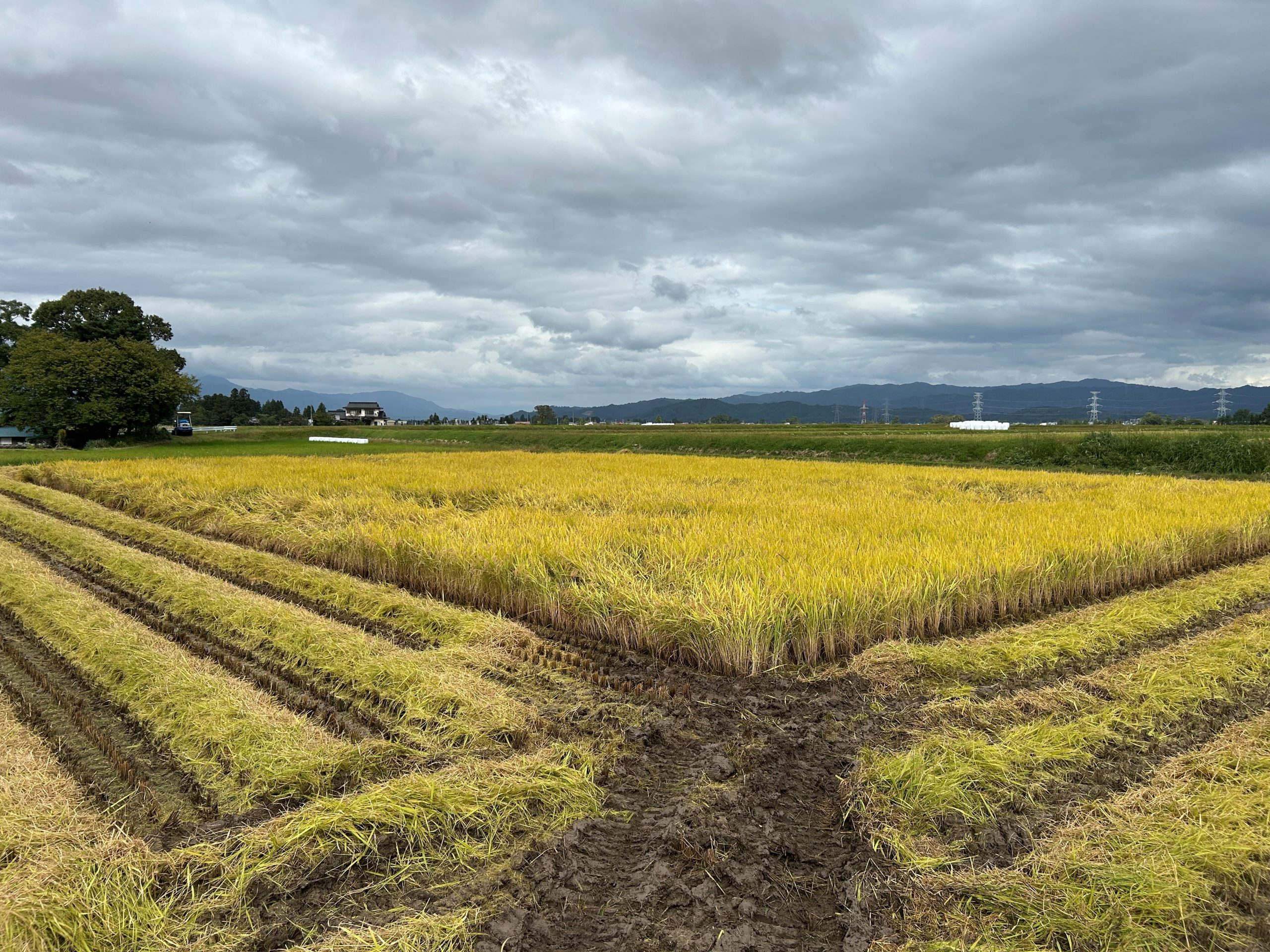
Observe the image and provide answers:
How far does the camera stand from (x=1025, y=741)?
397 centimetres

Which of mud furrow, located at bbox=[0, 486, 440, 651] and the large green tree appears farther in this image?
the large green tree

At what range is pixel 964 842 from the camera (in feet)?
10.3

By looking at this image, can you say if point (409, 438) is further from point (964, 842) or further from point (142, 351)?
point (964, 842)

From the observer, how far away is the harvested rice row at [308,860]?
256cm

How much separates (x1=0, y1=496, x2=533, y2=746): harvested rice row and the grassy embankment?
2252 centimetres

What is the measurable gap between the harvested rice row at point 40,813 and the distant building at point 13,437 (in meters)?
76.0

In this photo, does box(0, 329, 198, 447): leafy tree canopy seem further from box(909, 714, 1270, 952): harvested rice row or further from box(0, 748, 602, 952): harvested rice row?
box(909, 714, 1270, 952): harvested rice row

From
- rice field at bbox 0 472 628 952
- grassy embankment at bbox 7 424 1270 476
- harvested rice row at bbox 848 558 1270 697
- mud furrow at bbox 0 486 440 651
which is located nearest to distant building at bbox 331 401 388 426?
grassy embankment at bbox 7 424 1270 476

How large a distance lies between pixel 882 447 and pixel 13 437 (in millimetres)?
83347

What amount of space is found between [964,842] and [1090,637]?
142 inches

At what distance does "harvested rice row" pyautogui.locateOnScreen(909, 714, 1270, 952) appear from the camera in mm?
2562

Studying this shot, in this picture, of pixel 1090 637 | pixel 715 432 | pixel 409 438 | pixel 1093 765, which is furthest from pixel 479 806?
pixel 409 438

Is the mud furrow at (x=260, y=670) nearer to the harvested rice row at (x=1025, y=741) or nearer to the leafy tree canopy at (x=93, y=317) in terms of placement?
the harvested rice row at (x=1025, y=741)

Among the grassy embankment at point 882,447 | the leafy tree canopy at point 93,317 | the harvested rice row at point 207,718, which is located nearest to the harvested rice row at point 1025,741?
the harvested rice row at point 207,718
